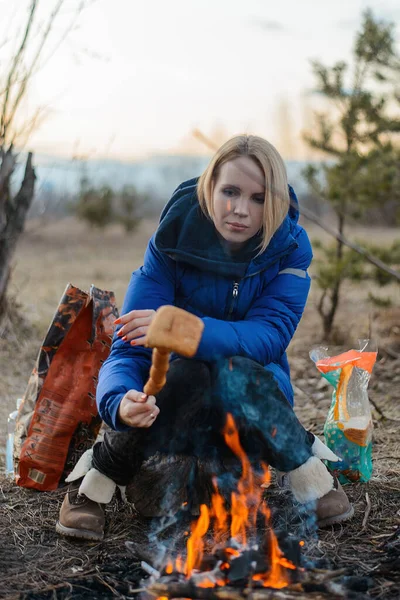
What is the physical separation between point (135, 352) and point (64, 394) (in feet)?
2.00

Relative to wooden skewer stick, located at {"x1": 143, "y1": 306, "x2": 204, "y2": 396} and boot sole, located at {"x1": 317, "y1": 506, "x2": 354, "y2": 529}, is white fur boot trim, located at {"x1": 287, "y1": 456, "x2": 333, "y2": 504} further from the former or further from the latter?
wooden skewer stick, located at {"x1": 143, "y1": 306, "x2": 204, "y2": 396}

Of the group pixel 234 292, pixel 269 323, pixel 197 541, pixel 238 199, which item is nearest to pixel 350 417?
pixel 269 323

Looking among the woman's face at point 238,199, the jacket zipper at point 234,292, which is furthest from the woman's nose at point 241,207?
the jacket zipper at point 234,292

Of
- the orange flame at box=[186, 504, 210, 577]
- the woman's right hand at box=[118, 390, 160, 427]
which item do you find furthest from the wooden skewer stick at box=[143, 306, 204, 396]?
the orange flame at box=[186, 504, 210, 577]

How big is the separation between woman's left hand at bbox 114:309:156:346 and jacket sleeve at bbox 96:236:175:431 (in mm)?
109

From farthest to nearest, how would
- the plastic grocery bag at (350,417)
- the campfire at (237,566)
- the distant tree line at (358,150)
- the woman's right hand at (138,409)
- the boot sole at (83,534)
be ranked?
1. the distant tree line at (358,150)
2. the plastic grocery bag at (350,417)
3. the boot sole at (83,534)
4. the woman's right hand at (138,409)
5. the campfire at (237,566)

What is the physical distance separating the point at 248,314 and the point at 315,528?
2.67ft

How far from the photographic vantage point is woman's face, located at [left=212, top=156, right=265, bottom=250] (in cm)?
246

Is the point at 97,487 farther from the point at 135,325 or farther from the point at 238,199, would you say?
the point at 238,199

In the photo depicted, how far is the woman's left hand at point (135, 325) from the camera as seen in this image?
91.4 inches

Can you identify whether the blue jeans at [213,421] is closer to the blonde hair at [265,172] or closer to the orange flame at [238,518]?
the orange flame at [238,518]

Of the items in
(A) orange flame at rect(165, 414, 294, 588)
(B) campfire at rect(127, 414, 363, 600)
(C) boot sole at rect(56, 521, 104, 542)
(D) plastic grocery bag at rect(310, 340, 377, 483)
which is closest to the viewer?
(B) campfire at rect(127, 414, 363, 600)

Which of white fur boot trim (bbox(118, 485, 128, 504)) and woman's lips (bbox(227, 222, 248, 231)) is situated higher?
woman's lips (bbox(227, 222, 248, 231))

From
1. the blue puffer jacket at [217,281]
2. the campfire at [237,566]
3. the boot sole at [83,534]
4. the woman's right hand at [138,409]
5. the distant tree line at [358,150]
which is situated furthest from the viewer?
the distant tree line at [358,150]
